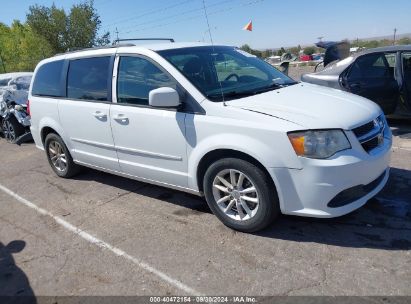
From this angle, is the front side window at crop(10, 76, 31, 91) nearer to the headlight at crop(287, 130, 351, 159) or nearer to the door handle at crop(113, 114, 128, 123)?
the door handle at crop(113, 114, 128, 123)

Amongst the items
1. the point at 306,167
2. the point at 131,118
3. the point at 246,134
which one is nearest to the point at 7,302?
the point at 131,118

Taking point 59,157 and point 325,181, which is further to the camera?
point 59,157

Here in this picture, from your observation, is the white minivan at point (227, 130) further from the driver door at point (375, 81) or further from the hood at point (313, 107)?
the driver door at point (375, 81)

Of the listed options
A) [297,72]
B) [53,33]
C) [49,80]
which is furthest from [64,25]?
[49,80]

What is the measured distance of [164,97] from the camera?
3850mm

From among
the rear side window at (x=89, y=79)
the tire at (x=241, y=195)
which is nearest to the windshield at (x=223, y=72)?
the tire at (x=241, y=195)

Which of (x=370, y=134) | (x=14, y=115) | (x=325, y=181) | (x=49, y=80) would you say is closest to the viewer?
(x=325, y=181)

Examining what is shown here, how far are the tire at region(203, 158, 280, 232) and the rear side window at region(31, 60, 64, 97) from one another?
2.89 meters

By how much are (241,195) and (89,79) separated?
102 inches

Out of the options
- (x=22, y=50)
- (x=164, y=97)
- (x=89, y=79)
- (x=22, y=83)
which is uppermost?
(x=22, y=50)

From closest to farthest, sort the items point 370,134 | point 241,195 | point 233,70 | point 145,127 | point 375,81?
point 370,134, point 241,195, point 145,127, point 233,70, point 375,81

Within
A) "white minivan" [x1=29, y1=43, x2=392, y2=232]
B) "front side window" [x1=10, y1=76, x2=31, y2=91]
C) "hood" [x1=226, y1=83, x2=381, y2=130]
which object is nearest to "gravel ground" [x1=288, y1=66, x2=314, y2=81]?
"front side window" [x1=10, y1=76, x2=31, y2=91]

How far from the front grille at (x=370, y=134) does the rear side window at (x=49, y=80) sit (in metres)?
3.97

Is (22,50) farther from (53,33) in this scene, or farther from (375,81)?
(375,81)
